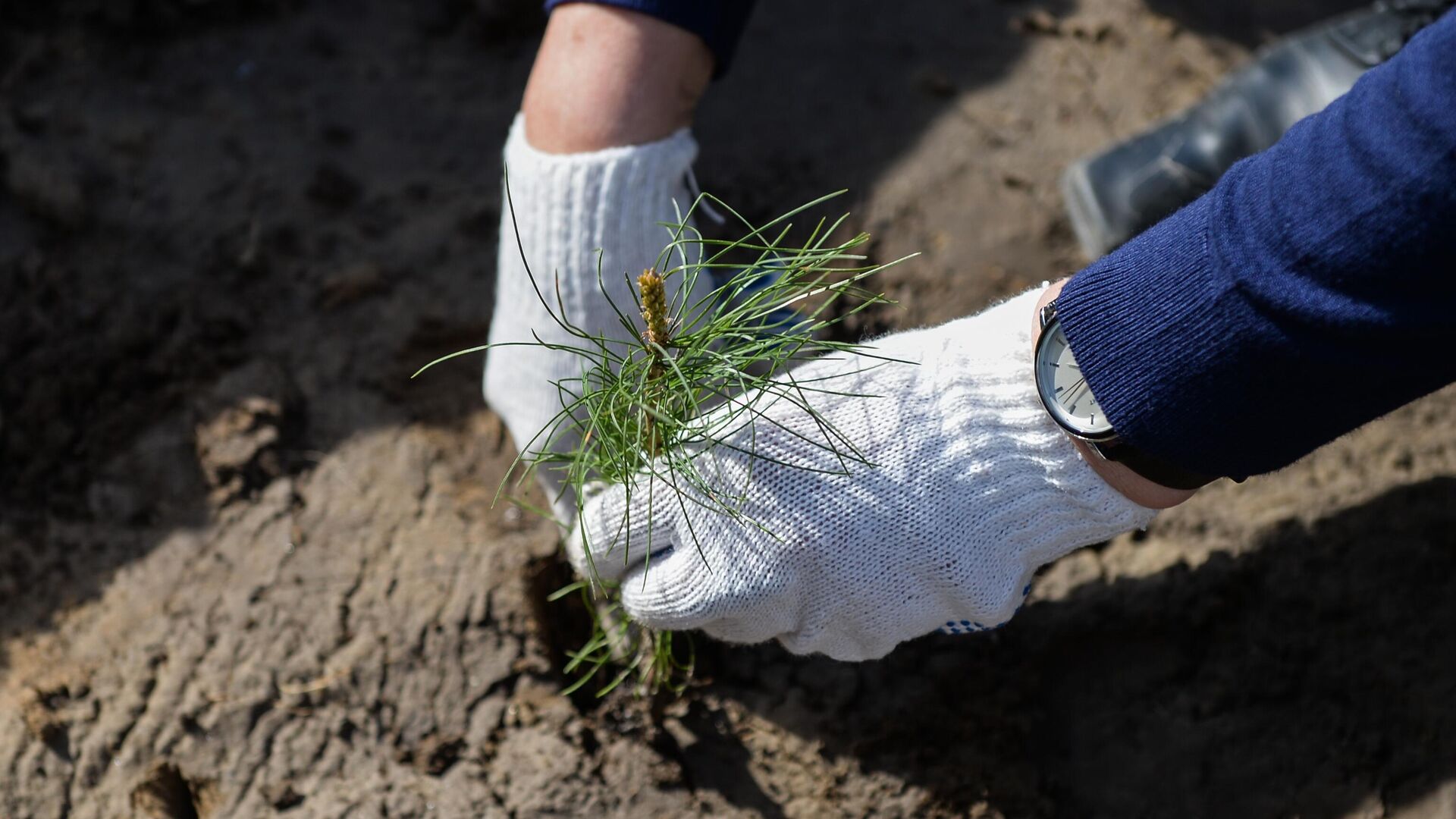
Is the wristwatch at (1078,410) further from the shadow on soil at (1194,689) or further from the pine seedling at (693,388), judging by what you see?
the shadow on soil at (1194,689)

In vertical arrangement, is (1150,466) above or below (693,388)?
below

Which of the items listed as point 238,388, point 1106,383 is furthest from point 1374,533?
point 238,388

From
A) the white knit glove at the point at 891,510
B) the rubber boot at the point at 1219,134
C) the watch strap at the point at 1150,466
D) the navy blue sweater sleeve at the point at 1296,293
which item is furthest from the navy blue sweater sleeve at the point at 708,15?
the rubber boot at the point at 1219,134

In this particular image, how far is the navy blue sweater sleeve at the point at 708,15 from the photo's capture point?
1490 mm

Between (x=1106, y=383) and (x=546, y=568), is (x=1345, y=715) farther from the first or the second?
(x=546, y=568)

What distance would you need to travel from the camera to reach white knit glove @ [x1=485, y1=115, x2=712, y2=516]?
4.71ft

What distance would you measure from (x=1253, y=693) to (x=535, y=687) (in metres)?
1.00

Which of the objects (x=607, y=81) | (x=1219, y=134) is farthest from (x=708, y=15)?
(x=1219, y=134)

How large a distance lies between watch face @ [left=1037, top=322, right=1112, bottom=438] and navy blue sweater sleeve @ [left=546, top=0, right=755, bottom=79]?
69 centimetres

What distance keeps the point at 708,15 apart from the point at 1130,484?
0.87 meters

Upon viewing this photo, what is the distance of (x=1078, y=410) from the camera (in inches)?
46.3

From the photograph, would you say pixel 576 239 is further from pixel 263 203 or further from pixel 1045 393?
pixel 263 203

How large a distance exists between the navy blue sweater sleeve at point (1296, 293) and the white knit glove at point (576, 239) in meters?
0.59

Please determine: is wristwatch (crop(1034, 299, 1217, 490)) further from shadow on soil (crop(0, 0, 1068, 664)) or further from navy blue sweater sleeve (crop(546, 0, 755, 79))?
shadow on soil (crop(0, 0, 1068, 664))
